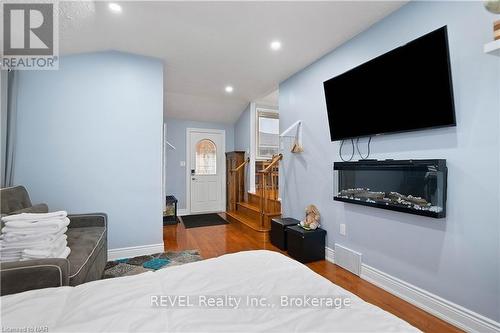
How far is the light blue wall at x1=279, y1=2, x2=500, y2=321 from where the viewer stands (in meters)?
1.60

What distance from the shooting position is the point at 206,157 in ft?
19.4

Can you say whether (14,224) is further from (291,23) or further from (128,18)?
(291,23)

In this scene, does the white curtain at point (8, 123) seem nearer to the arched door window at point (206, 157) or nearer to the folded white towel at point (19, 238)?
the folded white towel at point (19, 238)

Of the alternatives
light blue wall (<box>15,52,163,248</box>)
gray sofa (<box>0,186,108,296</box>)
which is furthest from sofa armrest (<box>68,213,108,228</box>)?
light blue wall (<box>15,52,163,248</box>)

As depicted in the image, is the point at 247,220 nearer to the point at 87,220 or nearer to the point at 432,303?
the point at 87,220

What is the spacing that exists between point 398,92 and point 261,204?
2580 mm

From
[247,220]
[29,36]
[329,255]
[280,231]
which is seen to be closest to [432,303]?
[329,255]

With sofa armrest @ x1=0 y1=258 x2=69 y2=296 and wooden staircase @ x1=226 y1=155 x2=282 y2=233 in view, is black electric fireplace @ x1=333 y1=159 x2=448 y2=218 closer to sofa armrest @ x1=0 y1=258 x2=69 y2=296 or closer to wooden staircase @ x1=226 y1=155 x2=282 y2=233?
wooden staircase @ x1=226 y1=155 x2=282 y2=233

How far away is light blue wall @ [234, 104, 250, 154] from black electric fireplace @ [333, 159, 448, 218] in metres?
2.87

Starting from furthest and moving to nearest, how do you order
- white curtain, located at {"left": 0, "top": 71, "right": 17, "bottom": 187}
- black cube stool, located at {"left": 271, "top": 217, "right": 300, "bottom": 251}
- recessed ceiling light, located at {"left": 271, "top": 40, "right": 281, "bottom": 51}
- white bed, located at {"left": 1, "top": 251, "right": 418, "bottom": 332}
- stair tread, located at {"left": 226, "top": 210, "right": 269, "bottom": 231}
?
stair tread, located at {"left": 226, "top": 210, "right": 269, "bottom": 231} < black cube stool, located at {"left": 271, "top": 217, "right": 300, "bottom": 251} < recessed ceiling light, located at {"left": 271, "top": 40, "right": 281, "bottom": 51} < white curtain, located at {"left": 0, "top": 71, "right": 17, "bottom": 187} < white bed, located at {"left": 1, "top": 251, "right": 418, "bottom": 332}

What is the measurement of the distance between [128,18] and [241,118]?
356 centimetres

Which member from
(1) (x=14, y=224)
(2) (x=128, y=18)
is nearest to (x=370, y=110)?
(2) (x=128, y=18)

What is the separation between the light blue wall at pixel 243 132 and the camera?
17.4ft

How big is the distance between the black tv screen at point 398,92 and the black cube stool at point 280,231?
1.36 meters
